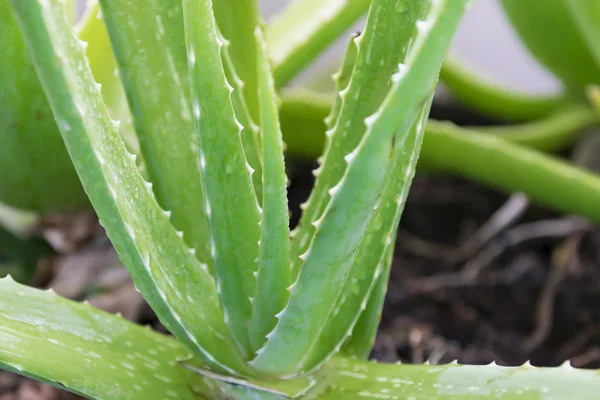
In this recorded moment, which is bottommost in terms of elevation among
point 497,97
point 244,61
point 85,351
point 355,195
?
point 85,351

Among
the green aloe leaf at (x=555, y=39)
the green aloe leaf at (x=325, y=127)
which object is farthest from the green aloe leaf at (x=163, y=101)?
the green aloe leaf at (x=555, y=39)

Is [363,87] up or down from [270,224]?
up

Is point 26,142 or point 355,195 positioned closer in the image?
point 355,195

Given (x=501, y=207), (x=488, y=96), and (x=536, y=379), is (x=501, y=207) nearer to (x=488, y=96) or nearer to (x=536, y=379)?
(x=488, y=96)

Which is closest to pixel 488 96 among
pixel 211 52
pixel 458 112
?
pixel 458 112

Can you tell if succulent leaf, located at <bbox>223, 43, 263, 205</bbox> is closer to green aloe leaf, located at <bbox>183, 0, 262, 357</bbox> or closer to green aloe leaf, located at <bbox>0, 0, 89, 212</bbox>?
green aloe leaf, located at <bbox>183, 0, 262, 357</bbox>

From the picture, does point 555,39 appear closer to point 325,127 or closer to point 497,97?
point 497,97

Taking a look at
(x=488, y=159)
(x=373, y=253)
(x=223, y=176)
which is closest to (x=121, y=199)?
(x=223, y=176)

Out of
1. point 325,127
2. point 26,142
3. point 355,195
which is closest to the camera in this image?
point 355,195
